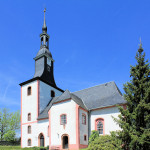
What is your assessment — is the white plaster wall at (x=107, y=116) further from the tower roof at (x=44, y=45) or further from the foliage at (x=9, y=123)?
the foliage at (x=9, y=123)

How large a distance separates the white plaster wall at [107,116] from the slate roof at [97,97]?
27.7 inches

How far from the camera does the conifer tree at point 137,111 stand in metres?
13.3

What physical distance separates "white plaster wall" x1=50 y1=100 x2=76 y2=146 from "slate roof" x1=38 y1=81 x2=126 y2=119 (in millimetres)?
876

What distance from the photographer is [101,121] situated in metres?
23.3

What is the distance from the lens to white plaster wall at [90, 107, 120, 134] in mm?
22016

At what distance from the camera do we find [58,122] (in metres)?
23.8

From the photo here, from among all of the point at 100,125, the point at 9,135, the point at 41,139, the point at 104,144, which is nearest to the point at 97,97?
the point at 100,125

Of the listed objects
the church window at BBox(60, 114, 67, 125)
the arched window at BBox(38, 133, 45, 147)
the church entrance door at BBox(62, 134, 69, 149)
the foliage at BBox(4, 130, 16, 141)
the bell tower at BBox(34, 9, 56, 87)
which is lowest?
the foliage at BBox(4, 130, 16, 141)

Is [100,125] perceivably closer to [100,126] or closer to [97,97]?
[100,126]

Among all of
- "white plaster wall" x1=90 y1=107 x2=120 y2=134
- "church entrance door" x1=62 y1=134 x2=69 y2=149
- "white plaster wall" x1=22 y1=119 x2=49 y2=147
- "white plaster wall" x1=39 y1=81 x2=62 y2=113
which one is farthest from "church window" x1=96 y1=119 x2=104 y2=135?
"white plaster wall" x1=39 y1=81 x2=62 y2=113

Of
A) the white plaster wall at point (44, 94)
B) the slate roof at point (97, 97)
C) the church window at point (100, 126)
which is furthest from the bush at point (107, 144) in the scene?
the white plaster wall at point (44, 94)

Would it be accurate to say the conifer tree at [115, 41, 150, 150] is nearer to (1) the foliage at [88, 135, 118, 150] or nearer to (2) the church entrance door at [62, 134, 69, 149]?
(1) the foliage at [88, 135, 118, 150]

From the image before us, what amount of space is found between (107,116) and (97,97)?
4.22 m

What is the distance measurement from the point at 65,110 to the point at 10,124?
99.3ft
